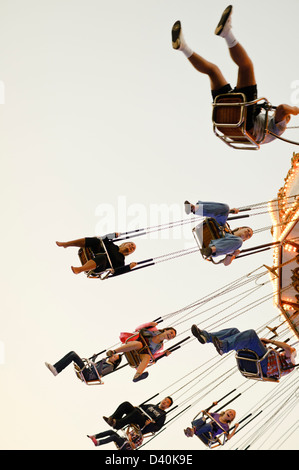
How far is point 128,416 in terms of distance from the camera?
731 cm

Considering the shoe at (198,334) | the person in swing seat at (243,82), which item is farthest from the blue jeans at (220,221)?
the person in swing seat at (243,82)

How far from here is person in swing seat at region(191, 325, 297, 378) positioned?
252 inches

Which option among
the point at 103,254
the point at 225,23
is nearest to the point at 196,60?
the point at 225,23

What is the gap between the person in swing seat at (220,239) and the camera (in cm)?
606

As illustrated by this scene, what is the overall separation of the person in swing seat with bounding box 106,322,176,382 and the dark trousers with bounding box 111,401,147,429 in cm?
54

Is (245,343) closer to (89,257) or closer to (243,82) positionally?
(89,257)

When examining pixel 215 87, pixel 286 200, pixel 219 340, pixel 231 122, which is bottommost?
pixel 219 340

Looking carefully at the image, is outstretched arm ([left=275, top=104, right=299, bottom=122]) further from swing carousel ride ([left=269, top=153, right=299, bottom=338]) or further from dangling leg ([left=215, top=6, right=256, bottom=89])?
swing carousel ride ([left=269, top=153, right=299, bottom=338])

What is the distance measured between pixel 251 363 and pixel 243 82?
3.50 m

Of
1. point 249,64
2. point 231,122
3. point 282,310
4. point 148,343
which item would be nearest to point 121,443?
point 148,343
